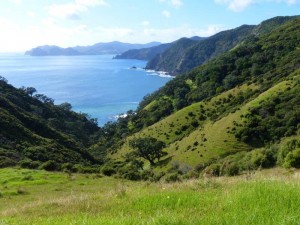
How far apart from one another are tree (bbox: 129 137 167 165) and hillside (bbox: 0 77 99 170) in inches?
430

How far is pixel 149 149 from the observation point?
81938mm

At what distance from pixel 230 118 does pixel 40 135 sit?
125 ft

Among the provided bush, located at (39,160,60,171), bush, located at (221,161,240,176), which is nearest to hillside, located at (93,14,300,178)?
bush, located at (221,161,240,176)

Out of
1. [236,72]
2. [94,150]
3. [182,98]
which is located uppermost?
[236,72]

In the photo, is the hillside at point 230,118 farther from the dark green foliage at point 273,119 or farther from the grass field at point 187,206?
the grass field at point 187,206

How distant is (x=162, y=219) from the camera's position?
181 inches

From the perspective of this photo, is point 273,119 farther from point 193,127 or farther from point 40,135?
point 40,135

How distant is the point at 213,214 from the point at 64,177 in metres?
29.1

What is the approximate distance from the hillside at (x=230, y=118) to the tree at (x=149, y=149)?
1175 millimetres

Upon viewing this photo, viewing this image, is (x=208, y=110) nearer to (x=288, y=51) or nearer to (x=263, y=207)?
(x=288, y=51)

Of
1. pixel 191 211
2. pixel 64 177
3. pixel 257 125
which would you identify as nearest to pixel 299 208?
pixel 191 211

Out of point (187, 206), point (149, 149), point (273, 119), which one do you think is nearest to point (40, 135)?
point (149, 149)

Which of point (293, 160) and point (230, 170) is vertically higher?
point (230, 170)

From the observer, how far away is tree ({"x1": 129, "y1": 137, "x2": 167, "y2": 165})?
3188 inches
